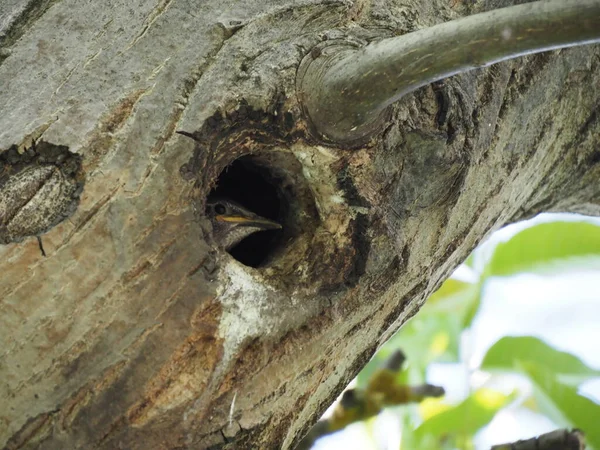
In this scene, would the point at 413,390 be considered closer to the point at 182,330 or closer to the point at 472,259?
the point at 472,259

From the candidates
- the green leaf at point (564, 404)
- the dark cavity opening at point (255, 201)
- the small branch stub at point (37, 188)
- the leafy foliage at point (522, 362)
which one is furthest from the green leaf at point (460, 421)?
the small branch stub at point (37, 188)

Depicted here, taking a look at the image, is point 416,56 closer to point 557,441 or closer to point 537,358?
point 557,441

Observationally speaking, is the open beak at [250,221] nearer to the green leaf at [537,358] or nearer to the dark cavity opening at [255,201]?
the dark cavity opening at [255,201]

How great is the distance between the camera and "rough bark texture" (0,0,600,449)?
1.14 metres

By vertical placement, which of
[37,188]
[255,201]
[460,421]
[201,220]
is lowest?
[460,421]

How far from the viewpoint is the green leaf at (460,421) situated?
1863 millimetres

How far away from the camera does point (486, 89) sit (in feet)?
5.06

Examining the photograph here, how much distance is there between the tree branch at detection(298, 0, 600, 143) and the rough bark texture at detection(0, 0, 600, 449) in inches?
1.8

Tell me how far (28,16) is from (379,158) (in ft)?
2.08

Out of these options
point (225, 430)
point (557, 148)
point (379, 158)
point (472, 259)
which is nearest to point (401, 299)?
point (379, 158)

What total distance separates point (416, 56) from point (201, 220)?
0.41m

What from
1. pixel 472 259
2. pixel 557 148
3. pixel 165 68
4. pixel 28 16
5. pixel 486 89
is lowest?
pixel 472 259

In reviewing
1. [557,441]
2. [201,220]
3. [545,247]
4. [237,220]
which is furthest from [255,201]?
[557,441]

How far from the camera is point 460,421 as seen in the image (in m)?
1.86
